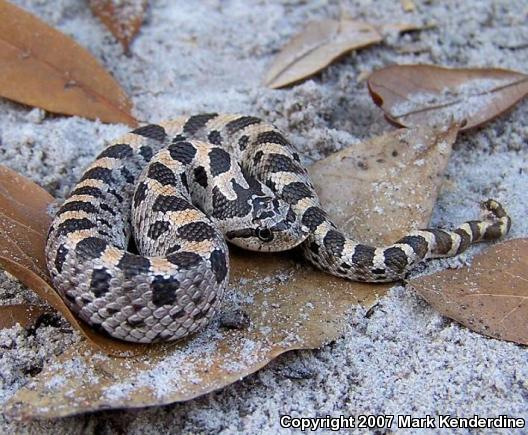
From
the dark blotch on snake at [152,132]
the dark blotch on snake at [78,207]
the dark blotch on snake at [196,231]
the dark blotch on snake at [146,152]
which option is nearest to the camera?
the dark blotch on snake at [196,231]

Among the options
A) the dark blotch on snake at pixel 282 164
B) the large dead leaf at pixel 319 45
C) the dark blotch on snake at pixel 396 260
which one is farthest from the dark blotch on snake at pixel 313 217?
the large dead leaf at pixel 319 45

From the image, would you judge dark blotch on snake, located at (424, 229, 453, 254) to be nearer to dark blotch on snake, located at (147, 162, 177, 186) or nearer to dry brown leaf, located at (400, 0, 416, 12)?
dark blotch on snake, located at (147, 162, 177, 186)

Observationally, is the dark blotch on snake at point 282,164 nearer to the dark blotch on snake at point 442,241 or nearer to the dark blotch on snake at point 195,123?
the dark blotch on snake at point 195,123

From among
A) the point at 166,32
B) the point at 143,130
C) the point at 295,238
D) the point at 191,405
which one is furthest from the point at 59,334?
the point at 166,32

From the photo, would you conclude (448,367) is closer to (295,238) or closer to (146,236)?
(295,238)

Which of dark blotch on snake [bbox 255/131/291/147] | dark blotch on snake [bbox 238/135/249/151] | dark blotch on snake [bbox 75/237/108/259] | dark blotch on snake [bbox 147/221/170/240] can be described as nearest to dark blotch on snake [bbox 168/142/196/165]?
dark blotch on snake [bbox 238/135/249/151]
